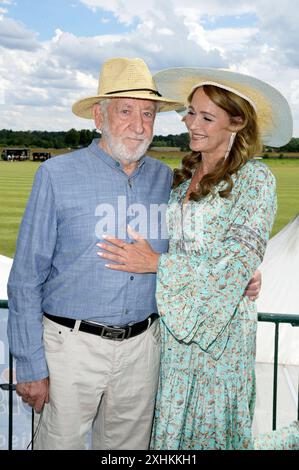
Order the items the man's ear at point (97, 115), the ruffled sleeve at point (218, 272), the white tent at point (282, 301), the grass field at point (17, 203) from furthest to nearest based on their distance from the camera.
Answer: the grass field at point (17, 203), the white tent at point (282, 301), the man's ear at point (97, 115), the ruffled sleeve at point (218, 272)

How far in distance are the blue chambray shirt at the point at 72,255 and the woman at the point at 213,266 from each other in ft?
0.33

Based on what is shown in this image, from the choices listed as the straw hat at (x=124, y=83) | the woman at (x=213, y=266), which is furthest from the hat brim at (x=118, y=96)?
the woman at (x=213, y=266)

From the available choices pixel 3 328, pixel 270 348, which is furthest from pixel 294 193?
pixel 3 328

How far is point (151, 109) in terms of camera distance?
2.19 m

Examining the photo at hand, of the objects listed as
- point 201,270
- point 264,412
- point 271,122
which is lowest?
point 264,412

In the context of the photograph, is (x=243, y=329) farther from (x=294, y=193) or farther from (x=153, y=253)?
(x=294, y=193)

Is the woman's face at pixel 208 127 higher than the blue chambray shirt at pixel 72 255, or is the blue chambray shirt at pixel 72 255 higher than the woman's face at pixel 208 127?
the woman's face at pixel 208 127

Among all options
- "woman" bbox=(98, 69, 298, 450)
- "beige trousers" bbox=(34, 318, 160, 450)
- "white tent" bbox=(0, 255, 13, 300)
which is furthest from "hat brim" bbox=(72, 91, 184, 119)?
"white tent" bbox=(0, 255, 13, 300)

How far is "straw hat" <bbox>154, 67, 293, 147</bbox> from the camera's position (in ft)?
7.02

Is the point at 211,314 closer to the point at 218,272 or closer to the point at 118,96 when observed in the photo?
the point at 218,272

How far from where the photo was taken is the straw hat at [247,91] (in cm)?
214

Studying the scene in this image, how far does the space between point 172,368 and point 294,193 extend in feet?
139

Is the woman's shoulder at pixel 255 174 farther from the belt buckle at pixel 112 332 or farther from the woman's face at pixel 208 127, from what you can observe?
the belt buckle at pixel 112 332

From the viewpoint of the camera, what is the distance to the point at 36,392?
6.72 feet
